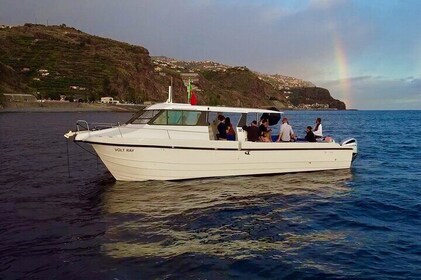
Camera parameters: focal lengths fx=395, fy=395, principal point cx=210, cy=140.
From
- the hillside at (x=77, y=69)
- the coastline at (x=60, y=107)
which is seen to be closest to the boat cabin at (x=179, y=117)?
the coastline at (x=60, y=107)

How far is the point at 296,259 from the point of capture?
351 inches

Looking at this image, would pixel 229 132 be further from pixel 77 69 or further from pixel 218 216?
pixel 77 69

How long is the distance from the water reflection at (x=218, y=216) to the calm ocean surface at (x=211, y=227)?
0.11 feet

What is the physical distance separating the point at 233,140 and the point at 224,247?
887 cm

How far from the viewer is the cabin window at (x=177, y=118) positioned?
16938mm

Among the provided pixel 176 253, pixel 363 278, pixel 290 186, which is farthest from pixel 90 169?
pixel 363 278

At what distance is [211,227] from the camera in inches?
434

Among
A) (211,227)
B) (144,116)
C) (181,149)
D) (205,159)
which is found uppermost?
(144,116)

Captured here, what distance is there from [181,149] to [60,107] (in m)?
113

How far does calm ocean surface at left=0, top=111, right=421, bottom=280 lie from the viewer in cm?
831

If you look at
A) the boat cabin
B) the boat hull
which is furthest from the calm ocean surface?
the boat cabin

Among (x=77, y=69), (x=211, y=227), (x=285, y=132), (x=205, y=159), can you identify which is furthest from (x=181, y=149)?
(x=77, y=69)

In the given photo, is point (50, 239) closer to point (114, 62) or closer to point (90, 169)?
point (90, 169)

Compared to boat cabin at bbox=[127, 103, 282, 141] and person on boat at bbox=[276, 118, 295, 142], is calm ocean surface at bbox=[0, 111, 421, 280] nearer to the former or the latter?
person on boat at bbox=[276, 118, 295, 142]
